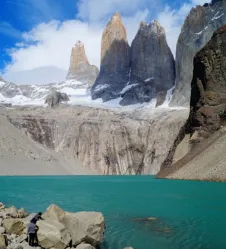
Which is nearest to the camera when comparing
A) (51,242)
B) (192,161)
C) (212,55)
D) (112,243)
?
(51,242)

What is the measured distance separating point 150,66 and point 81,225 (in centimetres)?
13990

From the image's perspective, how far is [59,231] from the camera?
45.9 feet

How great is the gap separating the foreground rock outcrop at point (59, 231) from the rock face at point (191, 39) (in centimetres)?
11255

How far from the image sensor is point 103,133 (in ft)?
401

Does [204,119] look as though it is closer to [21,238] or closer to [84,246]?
[21,238]

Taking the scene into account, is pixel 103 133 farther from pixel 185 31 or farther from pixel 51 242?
pixel 51 242

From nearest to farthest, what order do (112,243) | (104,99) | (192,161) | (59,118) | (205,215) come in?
(112,243)
(205,215)
(192,161)
(59,118)
(104,99)

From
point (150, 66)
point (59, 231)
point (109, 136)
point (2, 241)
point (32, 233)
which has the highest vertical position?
point (150, 66)

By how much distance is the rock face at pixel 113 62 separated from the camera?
162 m

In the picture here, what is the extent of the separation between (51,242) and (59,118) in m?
115

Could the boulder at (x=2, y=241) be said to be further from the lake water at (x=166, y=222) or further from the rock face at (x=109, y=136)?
the rock face at (x=109, y=136)

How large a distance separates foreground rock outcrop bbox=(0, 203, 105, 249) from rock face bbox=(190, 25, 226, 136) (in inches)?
1778

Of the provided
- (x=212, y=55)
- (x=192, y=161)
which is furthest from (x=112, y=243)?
(x=212, y=55)

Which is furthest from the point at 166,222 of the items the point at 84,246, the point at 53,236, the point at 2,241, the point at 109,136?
the point at 109,136
